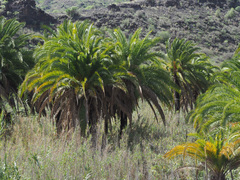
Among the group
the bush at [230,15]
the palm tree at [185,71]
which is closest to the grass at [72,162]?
the palm tree at [185,71]

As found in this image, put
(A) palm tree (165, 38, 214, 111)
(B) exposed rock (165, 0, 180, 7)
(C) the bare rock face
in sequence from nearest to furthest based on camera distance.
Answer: (A) palm tree (165, 38, 214, 111) → (C) the bare rock face → (B) exposed rock (165, 0, 180, 7)

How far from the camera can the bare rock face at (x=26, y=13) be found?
47.5m

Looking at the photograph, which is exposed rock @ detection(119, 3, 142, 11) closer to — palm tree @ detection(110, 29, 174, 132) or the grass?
palm tree @ detection(110, 29, 174, 132)

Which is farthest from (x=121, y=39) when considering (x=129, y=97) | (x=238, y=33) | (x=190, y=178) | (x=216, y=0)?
(x=216, y=0)

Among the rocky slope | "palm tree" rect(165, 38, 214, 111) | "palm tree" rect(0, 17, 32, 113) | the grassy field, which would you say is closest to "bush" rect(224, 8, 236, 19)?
the rocky slope

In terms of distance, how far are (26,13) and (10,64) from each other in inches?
1638

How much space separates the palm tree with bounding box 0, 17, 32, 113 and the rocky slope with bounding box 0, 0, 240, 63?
124ft

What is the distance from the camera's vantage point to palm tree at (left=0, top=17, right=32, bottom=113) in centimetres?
969

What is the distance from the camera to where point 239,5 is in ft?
249

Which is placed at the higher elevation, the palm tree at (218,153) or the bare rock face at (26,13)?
the bare rock face at (26,13)

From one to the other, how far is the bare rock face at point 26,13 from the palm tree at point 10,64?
127 feet

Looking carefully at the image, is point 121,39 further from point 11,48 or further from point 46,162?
point 46,162

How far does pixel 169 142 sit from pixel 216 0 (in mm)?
73173

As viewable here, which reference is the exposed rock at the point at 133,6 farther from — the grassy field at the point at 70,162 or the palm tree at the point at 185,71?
the grassy field at the point at 70,162
